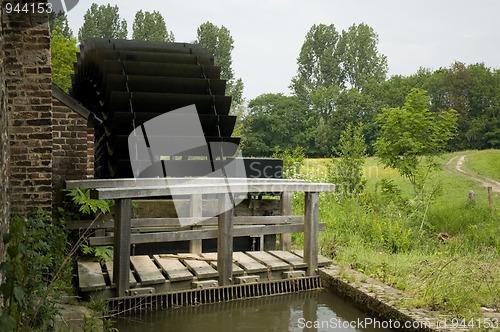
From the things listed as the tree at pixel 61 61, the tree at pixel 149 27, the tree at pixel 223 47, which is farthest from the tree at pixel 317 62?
the tree at pixel 61 61

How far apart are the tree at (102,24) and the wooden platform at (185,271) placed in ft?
113

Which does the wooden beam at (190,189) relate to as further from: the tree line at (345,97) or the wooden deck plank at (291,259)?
the tree line at (345,97)

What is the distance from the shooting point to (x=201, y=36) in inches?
1642

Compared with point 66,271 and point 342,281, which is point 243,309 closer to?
point 342,281

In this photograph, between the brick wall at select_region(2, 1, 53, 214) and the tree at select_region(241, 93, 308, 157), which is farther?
the tree at select_region(241, 93, 308, 157)

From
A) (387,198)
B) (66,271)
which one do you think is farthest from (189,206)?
(387,198)

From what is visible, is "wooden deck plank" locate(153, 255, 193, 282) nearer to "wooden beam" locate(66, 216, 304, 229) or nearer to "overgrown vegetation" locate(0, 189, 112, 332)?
Result: "wooden beam" locate(66, 216, 304, 229)

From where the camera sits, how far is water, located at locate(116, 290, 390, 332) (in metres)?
4.69

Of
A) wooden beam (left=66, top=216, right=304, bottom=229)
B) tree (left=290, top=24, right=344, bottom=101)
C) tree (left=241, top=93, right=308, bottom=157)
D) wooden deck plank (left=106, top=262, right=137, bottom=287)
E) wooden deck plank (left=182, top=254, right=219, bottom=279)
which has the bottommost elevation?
wooden deck plank (left=106, top=262, right=137, bottom=287)

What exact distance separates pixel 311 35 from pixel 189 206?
131ft

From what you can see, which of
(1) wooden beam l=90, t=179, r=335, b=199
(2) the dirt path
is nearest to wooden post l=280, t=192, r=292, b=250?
(1) wooden beam l=90, t=179, r=335, b=199

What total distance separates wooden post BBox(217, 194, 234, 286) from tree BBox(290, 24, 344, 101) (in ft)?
128

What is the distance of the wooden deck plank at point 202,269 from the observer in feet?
17.4

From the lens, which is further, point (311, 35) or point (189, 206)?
point (311, 35)
